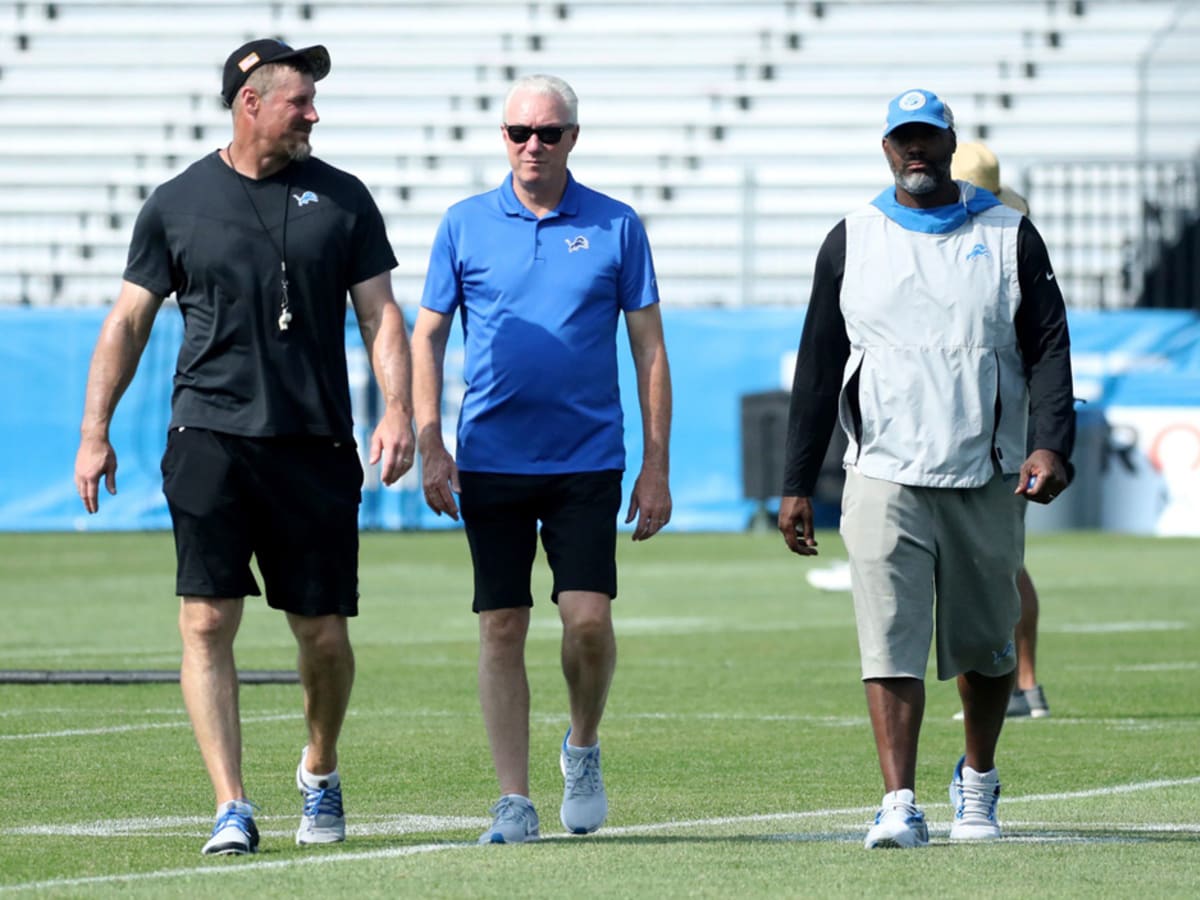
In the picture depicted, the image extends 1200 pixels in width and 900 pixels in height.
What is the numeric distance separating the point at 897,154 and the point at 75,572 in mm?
14584

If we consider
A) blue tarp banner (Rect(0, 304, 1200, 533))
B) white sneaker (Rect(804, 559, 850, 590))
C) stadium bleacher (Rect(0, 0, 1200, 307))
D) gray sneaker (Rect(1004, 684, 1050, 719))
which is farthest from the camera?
stadium bleacher (Rect(0, 0, 1200, 307))

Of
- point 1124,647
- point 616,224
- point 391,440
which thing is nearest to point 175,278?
point 391,440

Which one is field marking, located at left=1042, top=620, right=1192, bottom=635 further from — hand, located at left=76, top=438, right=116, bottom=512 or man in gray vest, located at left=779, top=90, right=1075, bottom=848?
hand, located at left=76, top=438, right=116, bottom=512

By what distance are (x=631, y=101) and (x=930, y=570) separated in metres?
27.9

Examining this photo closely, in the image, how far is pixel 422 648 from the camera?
1362cm

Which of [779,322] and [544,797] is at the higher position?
[544,797]

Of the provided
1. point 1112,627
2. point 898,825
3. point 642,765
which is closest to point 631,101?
point 1112,627

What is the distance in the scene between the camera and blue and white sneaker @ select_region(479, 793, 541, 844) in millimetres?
6391

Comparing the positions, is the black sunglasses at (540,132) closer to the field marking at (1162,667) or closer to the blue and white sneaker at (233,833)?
the blue and white sneaker at (233,833)

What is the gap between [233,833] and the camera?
6129mm

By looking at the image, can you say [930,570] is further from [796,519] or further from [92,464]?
[92,464]

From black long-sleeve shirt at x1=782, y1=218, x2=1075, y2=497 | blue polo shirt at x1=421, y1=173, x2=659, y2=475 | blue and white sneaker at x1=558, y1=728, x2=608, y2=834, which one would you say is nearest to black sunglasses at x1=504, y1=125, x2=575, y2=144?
blue polo shirt at x1=421, y1=173, x2=659, y2=475

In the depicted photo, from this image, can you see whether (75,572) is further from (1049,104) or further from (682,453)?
(1049,104)

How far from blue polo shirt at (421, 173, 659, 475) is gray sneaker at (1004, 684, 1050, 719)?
3.71m
